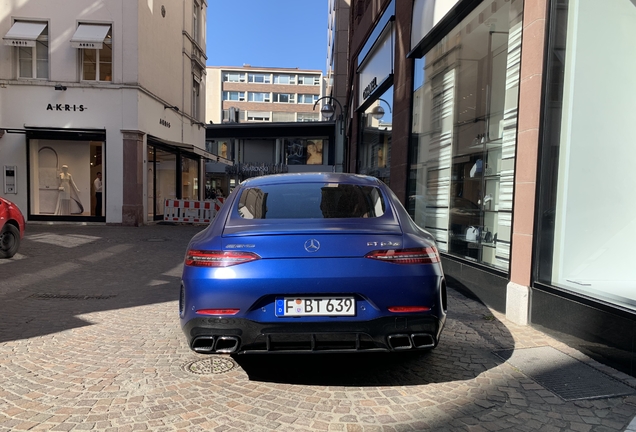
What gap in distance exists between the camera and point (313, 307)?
9.57ft

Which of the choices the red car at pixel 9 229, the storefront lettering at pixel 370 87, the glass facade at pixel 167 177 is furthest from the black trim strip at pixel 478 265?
the glass facade at pixel 167 177

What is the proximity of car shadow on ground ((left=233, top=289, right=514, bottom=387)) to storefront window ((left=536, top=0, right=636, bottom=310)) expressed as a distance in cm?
107

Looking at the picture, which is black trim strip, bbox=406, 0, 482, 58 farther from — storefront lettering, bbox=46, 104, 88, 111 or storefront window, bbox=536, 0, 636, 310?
storefront lettering, bbox=46, 104, 88, 111

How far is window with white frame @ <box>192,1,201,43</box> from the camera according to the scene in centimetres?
2462

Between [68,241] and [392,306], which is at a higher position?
[392,306]

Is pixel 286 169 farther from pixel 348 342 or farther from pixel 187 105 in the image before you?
pixel 348 342

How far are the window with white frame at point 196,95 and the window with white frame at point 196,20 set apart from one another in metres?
2.11

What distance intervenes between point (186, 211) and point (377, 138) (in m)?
9.52

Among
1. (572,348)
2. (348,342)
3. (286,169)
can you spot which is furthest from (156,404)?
(286,169)

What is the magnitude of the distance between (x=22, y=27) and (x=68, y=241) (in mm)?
9813

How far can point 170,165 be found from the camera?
71.9 ft

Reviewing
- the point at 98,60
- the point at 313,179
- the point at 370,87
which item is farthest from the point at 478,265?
the point at 98,60

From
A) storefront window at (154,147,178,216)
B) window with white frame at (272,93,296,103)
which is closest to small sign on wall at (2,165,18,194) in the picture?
storefront window at (154,147,178,216)

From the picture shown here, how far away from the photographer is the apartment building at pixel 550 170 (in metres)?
4.33
